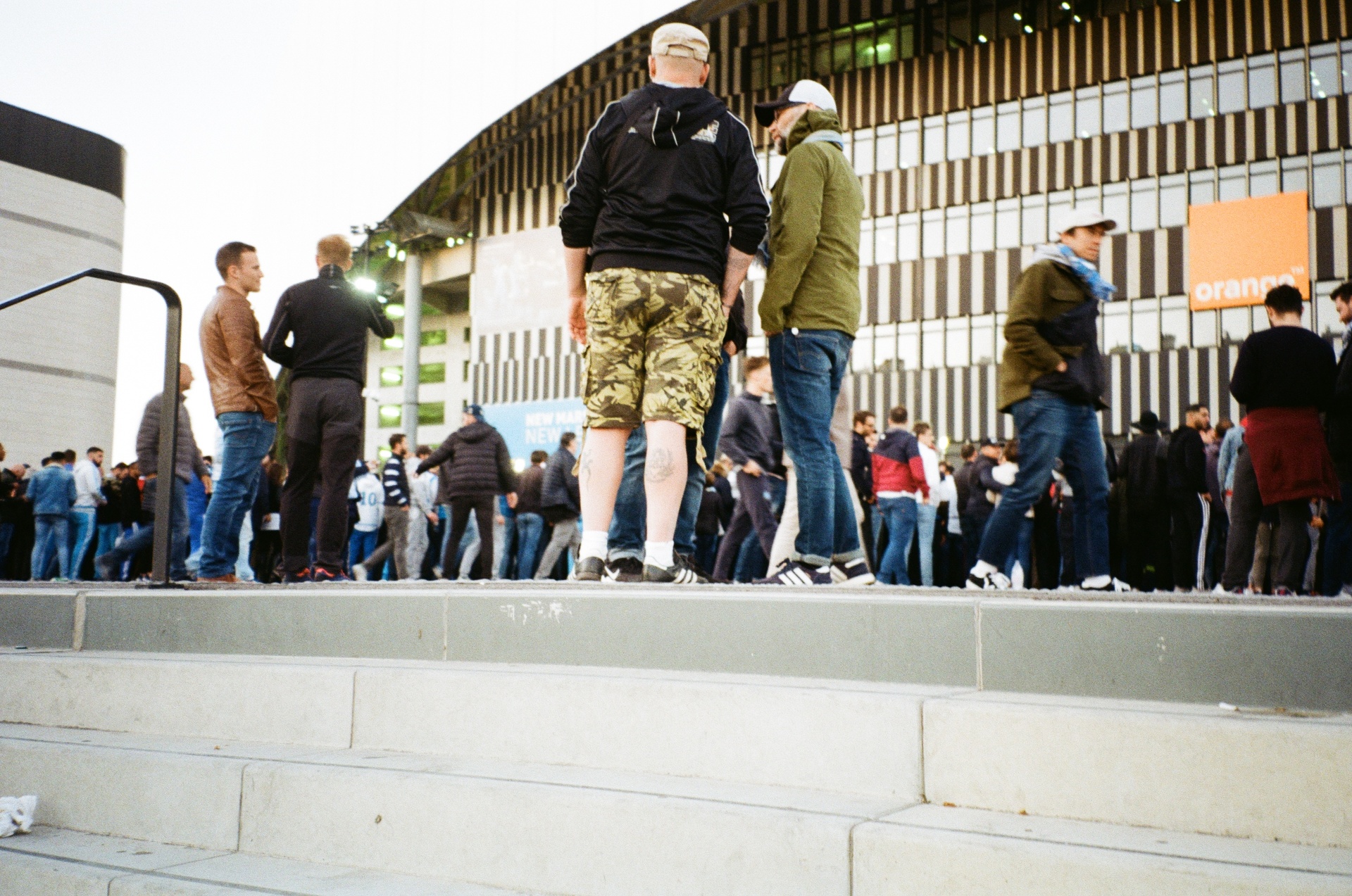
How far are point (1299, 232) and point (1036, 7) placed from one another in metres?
8.71

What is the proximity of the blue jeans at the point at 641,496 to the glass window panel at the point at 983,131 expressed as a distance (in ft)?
85.5

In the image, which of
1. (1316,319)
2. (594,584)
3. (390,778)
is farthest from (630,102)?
(1316,319)

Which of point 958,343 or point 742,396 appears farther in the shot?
point 958,343

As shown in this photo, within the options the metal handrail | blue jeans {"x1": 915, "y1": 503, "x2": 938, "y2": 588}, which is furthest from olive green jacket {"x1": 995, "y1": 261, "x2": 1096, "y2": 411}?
blue jeans {"x1": 915, "y1": 503, "x2": 938, "y2": 588}

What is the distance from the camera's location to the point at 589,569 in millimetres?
3863

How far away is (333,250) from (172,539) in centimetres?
177

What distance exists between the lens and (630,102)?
13.1 feet

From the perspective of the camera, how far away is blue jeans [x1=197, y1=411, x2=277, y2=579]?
543 centimetres

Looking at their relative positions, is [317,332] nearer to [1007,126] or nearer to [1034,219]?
[1034,219]

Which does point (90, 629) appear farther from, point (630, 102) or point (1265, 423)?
point (1265, 423)

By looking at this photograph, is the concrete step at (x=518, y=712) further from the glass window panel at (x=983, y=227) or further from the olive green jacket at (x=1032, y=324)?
the glass window panel at (x=983, y=227)

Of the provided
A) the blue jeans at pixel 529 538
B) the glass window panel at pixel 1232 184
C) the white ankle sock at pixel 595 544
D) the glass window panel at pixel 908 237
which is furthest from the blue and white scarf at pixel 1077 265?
the glass window panel at pixel 908 237

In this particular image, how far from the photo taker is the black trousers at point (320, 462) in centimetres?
542

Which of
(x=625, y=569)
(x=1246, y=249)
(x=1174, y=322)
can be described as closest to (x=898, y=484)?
(x=625, y=569)
